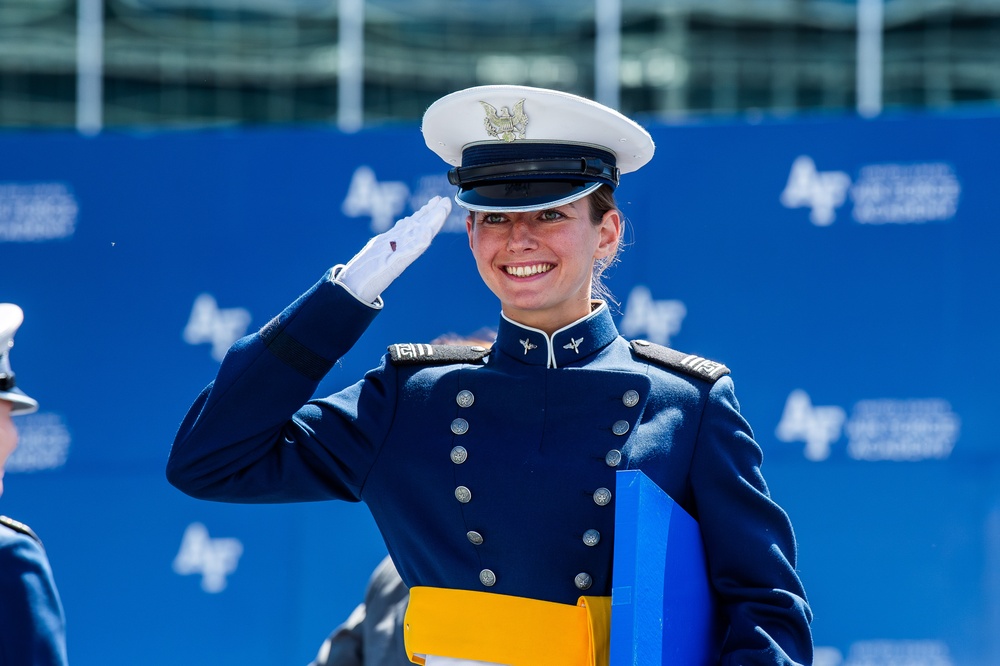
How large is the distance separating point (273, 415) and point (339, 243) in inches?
123

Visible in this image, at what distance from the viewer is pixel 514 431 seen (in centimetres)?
252

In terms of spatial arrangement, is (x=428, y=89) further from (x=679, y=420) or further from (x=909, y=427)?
(x=679, y=420)

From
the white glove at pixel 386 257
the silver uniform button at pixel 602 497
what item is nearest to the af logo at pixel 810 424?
the silver uniform button at pixel 602 497

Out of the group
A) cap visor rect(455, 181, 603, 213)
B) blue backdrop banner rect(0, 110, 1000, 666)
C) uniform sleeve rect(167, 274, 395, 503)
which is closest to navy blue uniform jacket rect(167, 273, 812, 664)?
uniform sleeve rect(167, 274, 395, 503)

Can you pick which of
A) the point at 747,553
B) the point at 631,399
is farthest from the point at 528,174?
the point at 747,553

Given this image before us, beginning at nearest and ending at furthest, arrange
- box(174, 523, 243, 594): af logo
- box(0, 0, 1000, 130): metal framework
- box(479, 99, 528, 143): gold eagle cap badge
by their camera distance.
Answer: box(479, 99, 528, 143): gold eagle cap badge < box(174, 523, 243, 594): af logo < box(0, 0, 1000, 130): metal framework

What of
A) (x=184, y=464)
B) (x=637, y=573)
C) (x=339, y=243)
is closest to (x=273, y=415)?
(x=184, y=464)

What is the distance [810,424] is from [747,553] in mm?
2936

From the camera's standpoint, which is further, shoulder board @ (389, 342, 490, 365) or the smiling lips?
shoulder board @ (389, 342, 490, 365)

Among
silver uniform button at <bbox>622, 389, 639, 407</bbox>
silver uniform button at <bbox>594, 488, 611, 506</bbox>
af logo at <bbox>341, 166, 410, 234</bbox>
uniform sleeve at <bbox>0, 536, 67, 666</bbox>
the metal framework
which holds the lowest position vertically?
uniform sleeve at <bbox>0, 536, 67, 666</bbox>

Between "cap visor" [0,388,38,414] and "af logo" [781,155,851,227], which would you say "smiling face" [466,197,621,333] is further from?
"af logo" [781,155,851,227]

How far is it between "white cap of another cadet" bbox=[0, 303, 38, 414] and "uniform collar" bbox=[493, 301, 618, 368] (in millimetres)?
913

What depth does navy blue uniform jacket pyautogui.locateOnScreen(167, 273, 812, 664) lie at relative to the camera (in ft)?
7.84

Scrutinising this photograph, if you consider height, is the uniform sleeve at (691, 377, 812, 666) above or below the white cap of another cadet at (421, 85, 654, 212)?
below
